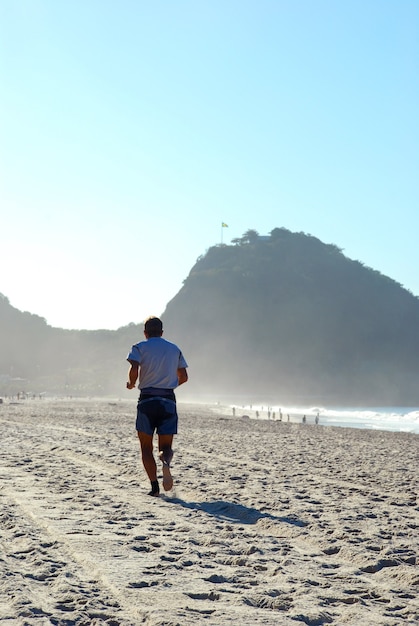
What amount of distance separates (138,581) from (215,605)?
531 millimetres

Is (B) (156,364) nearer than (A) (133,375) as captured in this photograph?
No

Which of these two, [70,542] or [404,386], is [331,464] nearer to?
[70,542]

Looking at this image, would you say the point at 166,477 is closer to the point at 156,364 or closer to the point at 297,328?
the point at 156,364

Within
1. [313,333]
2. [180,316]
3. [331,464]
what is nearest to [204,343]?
[180,316]

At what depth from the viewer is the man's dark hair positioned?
300 inches

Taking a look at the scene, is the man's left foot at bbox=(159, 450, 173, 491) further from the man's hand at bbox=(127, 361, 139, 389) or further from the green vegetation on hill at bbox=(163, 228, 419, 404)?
the green vegetation on hill at bbox=(163, 228, 419, 404)

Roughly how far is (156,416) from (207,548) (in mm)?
2745

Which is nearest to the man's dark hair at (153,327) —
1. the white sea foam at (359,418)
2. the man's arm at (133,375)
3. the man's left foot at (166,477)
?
the man's arm at (133,375)

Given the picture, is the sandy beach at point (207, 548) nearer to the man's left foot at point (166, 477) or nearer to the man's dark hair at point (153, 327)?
the man's left foot at point (166, 477)

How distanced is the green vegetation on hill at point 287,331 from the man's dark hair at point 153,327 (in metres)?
117

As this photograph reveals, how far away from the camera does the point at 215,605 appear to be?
3467 millimetres

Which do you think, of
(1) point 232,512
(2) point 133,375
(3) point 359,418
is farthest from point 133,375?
(3) point 359,418

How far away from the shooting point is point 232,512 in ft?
20.5

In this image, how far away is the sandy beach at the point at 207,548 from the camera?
3387 millimetres
